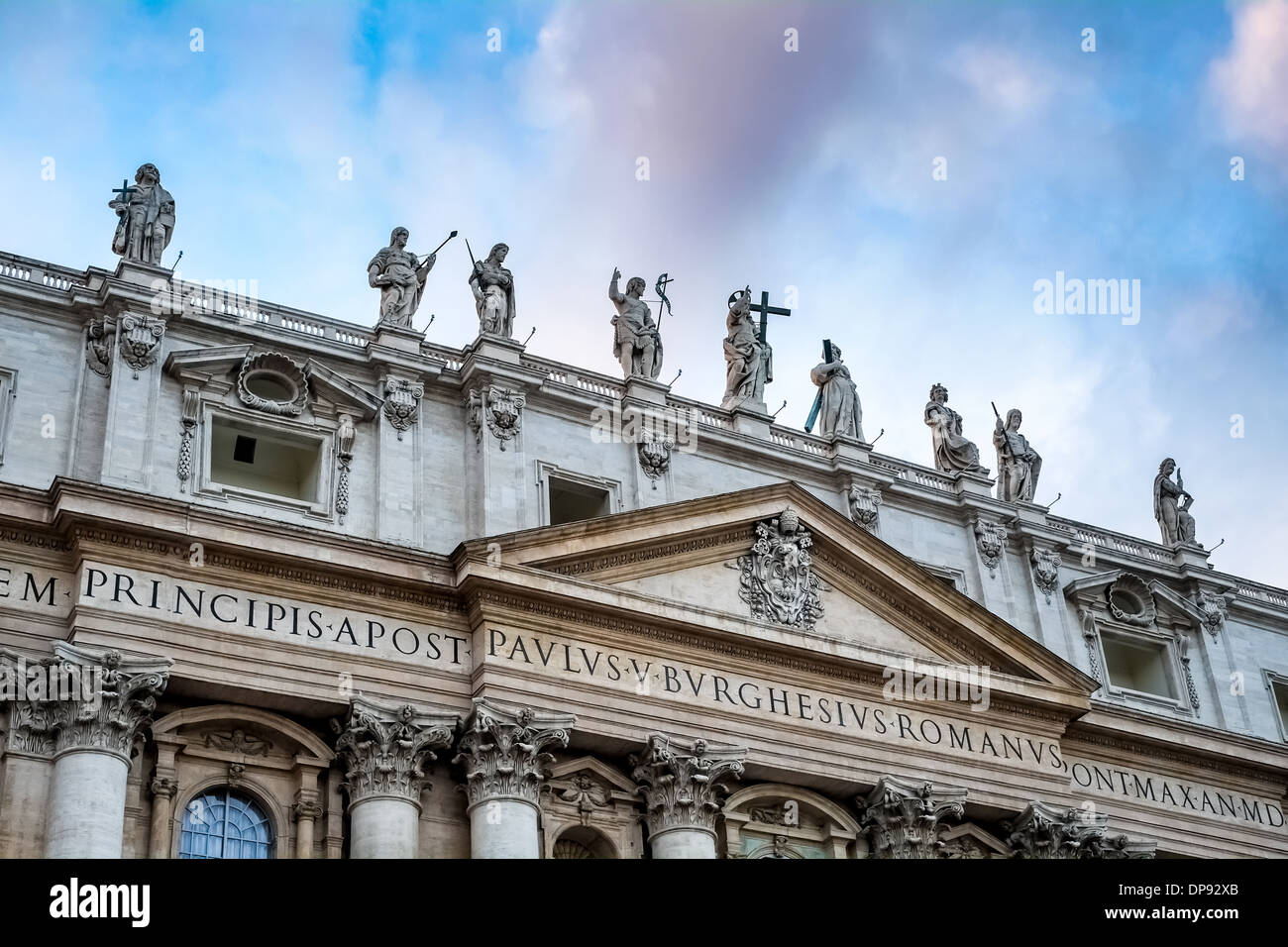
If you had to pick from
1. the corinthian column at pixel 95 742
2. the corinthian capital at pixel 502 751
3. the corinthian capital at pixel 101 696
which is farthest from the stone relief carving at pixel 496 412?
the corinthian capital at pixel 101 696

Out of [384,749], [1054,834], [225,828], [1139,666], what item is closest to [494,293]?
[384,749]

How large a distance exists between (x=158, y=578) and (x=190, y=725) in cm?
219

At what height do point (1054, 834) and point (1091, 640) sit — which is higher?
point (1091, 640)

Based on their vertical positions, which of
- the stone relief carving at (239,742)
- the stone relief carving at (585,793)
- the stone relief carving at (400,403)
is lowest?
the stone relief carving at (585,793)

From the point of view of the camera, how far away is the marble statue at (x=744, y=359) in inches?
1437

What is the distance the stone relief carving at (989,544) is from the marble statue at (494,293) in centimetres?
1053

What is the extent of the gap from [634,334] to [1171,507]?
45.2ft

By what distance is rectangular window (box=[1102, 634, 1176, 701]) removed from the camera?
38.9 metres

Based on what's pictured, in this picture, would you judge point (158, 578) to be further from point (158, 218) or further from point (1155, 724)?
point (1155, 724)

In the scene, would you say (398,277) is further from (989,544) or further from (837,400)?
(989,544)

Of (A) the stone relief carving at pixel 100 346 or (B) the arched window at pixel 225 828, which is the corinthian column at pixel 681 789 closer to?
(B) the arched window at pixel 225 828

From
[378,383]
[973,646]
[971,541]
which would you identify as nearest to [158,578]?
[378,383]

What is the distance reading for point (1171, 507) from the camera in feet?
136

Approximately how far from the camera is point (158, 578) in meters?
27.2
